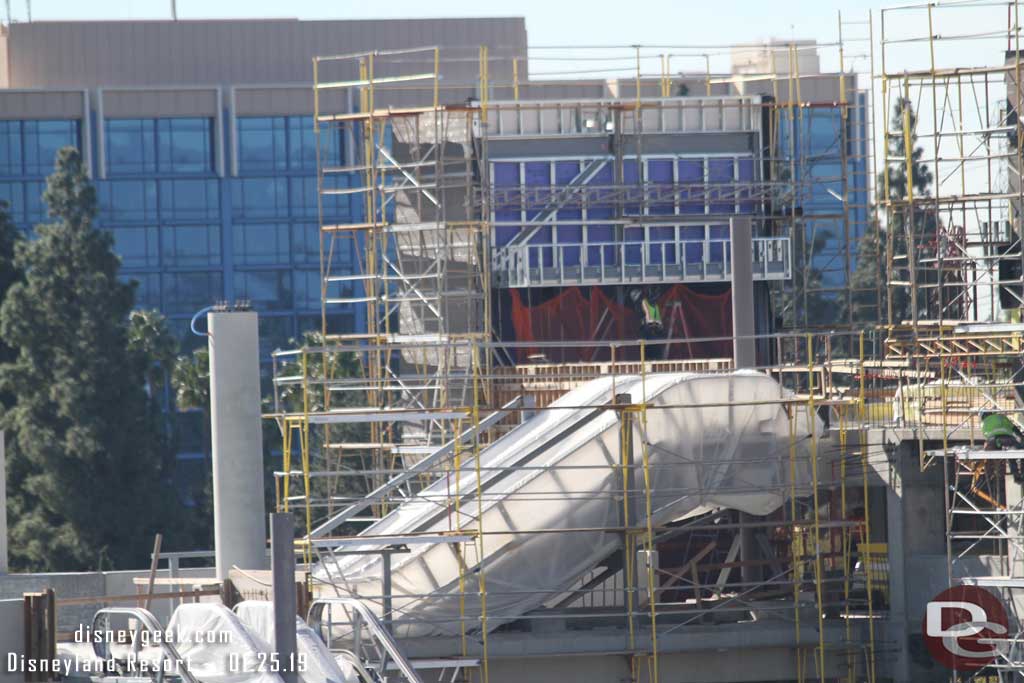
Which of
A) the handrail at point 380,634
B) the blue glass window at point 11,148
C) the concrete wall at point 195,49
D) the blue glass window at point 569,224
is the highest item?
the concrete wall at point 195,49

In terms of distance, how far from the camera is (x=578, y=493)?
92.3 ft

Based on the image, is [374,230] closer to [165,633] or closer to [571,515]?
[571,515]

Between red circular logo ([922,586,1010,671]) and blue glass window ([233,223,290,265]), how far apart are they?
227 ft

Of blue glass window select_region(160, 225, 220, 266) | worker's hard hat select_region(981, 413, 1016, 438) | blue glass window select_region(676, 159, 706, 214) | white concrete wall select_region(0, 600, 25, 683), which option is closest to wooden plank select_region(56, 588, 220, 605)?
white concrete wall select_region(0, 600, 25, 683)

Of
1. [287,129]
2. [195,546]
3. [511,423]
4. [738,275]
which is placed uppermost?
[287,129]

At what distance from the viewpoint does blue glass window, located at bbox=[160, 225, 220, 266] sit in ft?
307

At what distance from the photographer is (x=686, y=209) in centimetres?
4119

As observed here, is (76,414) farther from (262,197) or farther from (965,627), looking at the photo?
(262,197)

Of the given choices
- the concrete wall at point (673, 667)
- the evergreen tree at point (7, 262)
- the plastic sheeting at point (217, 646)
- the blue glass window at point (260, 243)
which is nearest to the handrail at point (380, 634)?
the plastic sheeting at point (217, 646)

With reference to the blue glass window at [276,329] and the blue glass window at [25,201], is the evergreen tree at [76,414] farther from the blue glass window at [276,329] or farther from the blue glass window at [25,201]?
the blue glass window at [276,329]

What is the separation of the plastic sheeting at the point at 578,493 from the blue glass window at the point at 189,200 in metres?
65.8

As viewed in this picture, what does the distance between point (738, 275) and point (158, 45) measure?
67.0 m

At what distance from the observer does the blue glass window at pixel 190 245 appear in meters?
93.4

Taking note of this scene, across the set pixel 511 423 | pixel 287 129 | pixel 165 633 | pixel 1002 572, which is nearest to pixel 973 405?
pixel 1002 572
